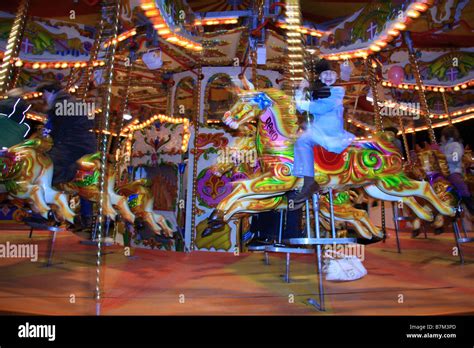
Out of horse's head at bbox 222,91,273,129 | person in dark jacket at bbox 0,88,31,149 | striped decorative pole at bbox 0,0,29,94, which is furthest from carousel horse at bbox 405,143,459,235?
striped decorative pole at bbox 0,0,29,94

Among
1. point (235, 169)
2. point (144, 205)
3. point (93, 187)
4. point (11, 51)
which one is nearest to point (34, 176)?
point (93, 187)

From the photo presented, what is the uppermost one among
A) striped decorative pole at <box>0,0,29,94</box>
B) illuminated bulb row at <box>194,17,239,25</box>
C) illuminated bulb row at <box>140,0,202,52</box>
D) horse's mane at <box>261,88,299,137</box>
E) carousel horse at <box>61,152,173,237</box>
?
illuminated bulb row at <box>194,17,239,25</box>

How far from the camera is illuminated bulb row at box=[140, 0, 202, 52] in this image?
456 cm

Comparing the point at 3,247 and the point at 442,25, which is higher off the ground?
the point at 442,25

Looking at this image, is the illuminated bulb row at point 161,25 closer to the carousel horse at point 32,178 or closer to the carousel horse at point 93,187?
the carousel horse at point 93,187

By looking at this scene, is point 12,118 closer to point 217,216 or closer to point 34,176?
point 34,176

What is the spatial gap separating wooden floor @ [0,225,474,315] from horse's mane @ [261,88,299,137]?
1527mm

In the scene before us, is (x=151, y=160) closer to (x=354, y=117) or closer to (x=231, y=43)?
(x=231, y=43)

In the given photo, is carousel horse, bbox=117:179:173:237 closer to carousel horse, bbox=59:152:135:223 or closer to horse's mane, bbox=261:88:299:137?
carousel horse, bbox=59:152:135:223

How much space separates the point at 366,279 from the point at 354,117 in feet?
32.5

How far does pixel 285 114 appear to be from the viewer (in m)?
4.01

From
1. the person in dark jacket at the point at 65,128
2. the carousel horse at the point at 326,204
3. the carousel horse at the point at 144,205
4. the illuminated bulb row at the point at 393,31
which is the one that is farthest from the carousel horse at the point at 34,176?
the illuminated bulb row at the point at 393,31

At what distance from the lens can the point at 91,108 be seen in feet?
19.2
